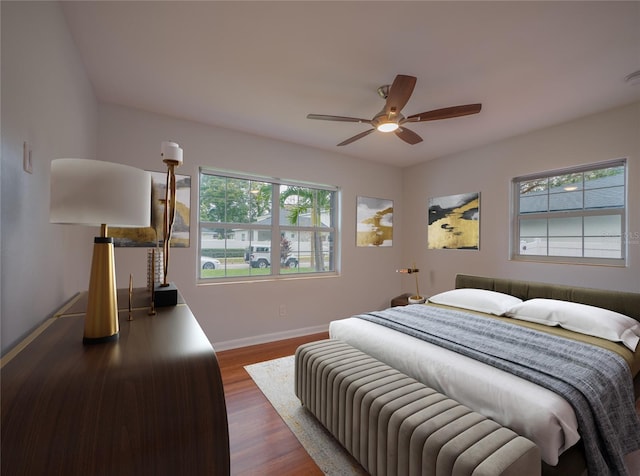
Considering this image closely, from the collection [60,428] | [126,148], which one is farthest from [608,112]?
[126,148]

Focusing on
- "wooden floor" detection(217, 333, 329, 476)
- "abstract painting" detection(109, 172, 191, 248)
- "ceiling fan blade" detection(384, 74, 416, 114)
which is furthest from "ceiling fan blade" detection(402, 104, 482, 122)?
"wooden floor" detection(217, 333, 329, 476)

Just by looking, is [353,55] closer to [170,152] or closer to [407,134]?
[407,134]

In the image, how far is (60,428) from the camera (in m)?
0.63

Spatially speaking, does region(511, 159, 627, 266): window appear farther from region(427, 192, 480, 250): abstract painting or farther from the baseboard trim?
the baseboard trim

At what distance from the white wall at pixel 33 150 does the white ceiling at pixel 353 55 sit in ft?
1.44

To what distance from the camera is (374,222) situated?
4.39 m

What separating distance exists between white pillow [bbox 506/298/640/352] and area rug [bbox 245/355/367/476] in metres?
1.98

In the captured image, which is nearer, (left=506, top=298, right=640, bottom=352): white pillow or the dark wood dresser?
the dark wood dresser

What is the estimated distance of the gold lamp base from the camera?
3.06 ft

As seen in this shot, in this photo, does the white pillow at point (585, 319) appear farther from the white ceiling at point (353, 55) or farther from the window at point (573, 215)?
the white ceiling at point (353, 55)

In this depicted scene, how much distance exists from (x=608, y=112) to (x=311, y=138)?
9.68 feet

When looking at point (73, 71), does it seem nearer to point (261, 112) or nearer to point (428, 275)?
point (261, 112)

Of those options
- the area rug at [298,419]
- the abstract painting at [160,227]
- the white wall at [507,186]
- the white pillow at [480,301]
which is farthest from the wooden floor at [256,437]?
the white wall at [507,186]

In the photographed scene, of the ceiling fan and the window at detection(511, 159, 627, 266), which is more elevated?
the ceiling fan
